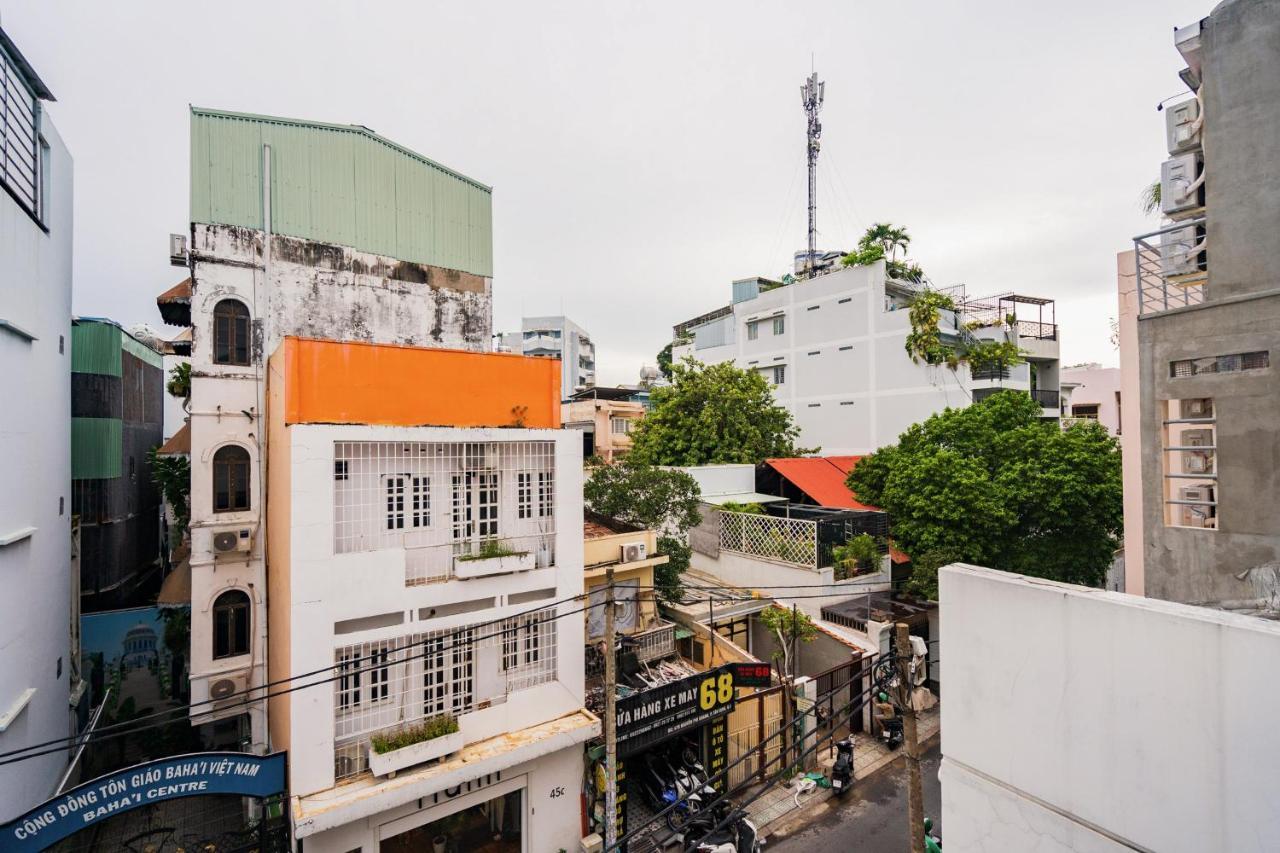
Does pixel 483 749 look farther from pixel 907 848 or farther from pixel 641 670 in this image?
pixel 907 848

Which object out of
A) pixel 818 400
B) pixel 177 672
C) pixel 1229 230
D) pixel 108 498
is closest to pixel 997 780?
pixel 1229 230

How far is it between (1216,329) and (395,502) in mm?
11922

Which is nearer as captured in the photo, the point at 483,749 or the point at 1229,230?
the point at 1229,230

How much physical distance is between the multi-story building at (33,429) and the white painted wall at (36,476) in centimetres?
2

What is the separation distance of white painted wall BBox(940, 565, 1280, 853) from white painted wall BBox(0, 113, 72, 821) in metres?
13.2

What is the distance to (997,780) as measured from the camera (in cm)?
510

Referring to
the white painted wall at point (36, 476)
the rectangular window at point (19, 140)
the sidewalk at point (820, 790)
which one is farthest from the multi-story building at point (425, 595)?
the sidewalk at point (820, 790)

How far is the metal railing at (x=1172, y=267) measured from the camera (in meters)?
7.18

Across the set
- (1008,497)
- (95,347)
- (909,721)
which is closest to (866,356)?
(1008,497)

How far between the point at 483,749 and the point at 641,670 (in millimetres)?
4910

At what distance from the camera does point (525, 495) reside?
11.9m

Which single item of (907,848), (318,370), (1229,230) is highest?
(1229,230)

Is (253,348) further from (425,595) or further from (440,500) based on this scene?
(425,595)

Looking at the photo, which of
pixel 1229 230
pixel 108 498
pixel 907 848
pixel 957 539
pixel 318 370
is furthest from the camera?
pixel 957 539
